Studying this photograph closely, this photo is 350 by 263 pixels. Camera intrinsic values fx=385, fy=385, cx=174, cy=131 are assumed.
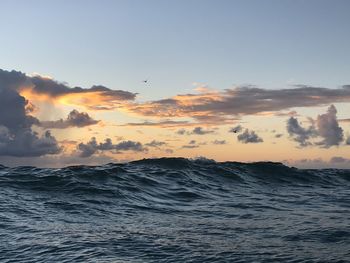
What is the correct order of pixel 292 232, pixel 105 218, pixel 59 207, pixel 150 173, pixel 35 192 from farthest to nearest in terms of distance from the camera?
pixel 150 173 → pixel 35 192 → pixel 59 207 → pixel 105 218 → pixel 292 232

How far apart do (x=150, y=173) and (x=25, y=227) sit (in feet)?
66.2

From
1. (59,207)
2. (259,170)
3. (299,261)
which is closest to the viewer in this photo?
(299,261)

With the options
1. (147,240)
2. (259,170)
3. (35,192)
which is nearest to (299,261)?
(147,240)

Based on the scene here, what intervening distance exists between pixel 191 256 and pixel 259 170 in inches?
1277

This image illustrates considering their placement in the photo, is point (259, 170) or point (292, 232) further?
point (259, 170)

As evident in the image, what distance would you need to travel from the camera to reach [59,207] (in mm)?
21312

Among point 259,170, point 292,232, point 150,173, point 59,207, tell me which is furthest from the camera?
point 259,170

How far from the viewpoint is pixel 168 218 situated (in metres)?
19.5

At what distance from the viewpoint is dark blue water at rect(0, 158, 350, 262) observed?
12844 mm

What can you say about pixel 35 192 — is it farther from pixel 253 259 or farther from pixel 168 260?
pixel 253 259

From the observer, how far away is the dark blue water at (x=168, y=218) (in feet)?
42.1

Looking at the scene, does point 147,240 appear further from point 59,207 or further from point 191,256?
point 59,207

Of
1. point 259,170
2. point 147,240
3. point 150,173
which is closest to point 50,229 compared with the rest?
point 147,240

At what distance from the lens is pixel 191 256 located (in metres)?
12.4
